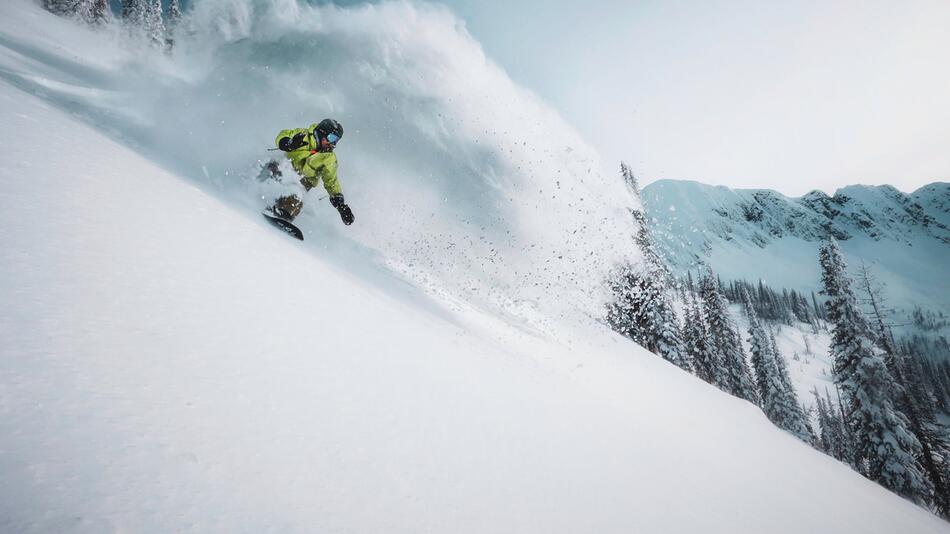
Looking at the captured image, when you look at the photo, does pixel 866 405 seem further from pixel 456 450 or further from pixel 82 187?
pixel 82 187

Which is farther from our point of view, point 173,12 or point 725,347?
point 173,12

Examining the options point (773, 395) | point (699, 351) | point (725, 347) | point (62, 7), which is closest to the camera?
point (62, 7)

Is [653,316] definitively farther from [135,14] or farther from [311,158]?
[135,14]

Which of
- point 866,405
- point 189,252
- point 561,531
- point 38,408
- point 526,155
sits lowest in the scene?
point 561,531

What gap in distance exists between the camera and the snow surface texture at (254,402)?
1.26 metres

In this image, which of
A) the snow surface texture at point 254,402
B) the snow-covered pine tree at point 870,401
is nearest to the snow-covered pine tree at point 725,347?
the snow-covered pine tree at point 870,401

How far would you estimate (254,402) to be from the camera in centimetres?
189

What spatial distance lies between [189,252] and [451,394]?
256cm

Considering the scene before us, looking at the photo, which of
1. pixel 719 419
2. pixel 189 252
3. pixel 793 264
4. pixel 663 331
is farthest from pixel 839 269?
pixel 793 264

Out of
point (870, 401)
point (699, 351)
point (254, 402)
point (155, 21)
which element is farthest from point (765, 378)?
point (155, 21)

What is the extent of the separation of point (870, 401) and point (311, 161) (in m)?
32.0

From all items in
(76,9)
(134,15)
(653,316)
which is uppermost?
(134,15)

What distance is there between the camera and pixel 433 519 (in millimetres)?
1800

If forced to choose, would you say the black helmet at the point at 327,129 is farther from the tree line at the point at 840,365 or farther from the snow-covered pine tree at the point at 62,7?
the snow-covered pine tree at the point at 62,7
